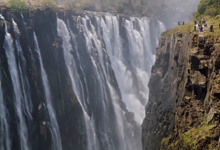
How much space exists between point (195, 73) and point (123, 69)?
35.8 m

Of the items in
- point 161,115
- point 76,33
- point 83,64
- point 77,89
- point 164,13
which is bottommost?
point 161,115

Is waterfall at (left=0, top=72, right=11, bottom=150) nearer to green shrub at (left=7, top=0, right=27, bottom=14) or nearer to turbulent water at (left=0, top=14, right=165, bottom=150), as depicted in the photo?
turbulent water at (left=0, top=14, right=165, bottom=150)

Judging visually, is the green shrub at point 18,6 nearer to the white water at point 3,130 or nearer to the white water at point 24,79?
the white water at point 24,79

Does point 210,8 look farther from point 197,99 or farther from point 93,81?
point 93,81

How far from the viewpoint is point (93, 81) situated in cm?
3762

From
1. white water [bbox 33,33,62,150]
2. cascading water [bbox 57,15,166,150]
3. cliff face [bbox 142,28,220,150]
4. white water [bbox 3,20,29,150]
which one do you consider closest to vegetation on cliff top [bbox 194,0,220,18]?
cliff face [bbox 142,28,220,150]

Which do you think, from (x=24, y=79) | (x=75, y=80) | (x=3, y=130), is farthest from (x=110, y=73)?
(x=3, y=130)

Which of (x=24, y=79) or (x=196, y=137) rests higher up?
(x=24, y=79)

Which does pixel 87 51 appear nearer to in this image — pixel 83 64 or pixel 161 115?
pixel 83 64

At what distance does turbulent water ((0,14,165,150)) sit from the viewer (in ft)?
88.0

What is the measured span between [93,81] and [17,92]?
14.3m

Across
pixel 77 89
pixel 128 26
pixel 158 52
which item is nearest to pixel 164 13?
pixel 128 26

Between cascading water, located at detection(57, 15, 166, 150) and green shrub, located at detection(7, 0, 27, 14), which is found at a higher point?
green shrub, located at detection(7, 0, 27, 14)

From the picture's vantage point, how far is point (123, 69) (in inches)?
2048
